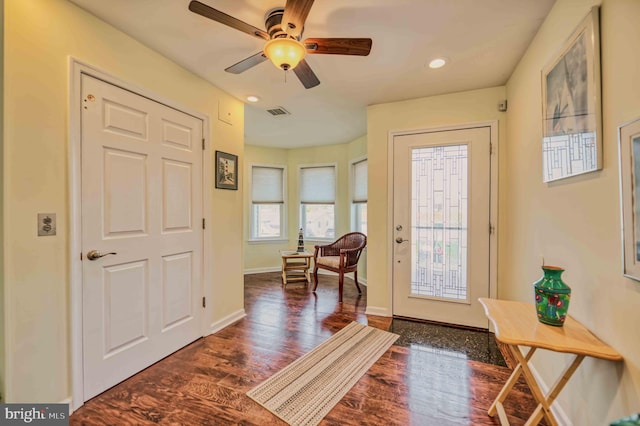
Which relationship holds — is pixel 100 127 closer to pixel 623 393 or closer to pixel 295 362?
pixel 295 362

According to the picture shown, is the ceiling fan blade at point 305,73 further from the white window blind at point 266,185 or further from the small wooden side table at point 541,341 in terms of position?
→ the white window blind at point 266,185

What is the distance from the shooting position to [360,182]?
470cm

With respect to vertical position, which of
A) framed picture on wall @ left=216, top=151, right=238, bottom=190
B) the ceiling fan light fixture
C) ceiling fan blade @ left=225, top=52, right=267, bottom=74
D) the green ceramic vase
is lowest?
the green ceramic vase

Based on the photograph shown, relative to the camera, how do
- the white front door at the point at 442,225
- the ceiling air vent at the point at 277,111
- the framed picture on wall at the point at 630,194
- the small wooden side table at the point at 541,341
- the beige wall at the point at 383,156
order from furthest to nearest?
the ceiling air vent at the point at 277,111, the beige wall at the point at 383,156, the white front door at the point at 442,225, the small wooden side table at the point at 541,341, the framed picture on wall at the point at 630,194

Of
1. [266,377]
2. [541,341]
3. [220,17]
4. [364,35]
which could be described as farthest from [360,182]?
[541,341]

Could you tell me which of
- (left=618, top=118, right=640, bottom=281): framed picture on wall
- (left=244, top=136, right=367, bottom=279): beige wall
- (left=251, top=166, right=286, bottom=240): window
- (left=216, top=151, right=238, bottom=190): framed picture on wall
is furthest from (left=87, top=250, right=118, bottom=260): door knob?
(left=251, top=166, right=286, bottom=240): window

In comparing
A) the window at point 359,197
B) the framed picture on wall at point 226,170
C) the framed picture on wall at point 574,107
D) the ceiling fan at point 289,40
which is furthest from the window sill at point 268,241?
the framed picture on wall at point 574,107

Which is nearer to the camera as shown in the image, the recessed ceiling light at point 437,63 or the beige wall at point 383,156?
the recessed ceiling light at point 437,63

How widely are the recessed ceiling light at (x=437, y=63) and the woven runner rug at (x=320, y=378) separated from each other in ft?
8.18

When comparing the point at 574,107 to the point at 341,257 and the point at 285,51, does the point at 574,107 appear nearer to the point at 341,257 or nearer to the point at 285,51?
the point at 285,51

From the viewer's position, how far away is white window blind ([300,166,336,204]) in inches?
205

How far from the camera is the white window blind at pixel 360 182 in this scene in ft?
15.0

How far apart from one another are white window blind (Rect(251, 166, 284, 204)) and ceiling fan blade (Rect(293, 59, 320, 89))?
354 cm

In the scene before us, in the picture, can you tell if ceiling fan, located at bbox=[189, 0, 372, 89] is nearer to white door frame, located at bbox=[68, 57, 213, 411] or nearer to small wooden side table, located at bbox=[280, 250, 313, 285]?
white door frame, located at bbox=[68, 57, 213, 411]
